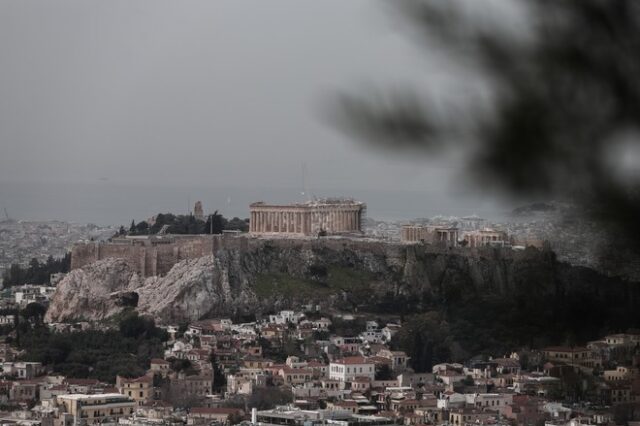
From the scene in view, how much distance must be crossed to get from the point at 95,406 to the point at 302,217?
14.1 m

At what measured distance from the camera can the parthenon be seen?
40.7 m

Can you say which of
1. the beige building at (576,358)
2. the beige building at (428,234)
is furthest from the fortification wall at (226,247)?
the beige building at (576,358)

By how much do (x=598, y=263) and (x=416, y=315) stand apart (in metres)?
31.9

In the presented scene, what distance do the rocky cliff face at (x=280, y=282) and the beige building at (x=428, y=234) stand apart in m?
1.32

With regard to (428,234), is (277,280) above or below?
below

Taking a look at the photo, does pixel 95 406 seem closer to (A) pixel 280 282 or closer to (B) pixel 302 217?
(A) pixel 280 282

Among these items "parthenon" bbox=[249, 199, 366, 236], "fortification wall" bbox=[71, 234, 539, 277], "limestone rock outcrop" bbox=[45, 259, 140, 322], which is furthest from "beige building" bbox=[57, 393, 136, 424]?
"parthenon" bbox=[249, 199, 366, 236]

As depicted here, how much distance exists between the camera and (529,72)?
11.0 feet

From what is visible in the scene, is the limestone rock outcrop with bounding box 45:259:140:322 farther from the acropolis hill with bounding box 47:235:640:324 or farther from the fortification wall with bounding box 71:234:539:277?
the fortification wall with bounding box 71:234:539:277

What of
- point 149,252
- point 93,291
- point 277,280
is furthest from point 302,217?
point 93,291

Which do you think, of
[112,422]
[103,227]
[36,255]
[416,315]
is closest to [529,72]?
[112,422]

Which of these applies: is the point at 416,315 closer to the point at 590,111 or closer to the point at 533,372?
the point at 533,372

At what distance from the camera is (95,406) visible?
89.4ft

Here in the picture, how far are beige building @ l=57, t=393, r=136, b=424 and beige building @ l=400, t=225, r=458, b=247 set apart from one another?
519 inches
